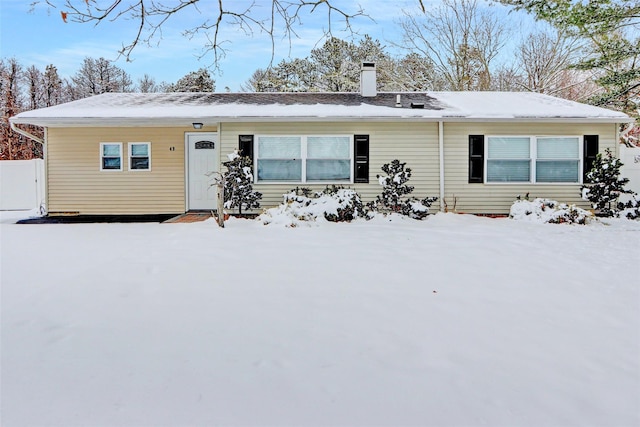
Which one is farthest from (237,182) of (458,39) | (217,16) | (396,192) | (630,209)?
(458,39)

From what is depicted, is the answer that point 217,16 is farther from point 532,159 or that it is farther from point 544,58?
point 544,58

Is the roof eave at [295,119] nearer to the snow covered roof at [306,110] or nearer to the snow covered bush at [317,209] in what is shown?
the snow covered roof at [306,110]

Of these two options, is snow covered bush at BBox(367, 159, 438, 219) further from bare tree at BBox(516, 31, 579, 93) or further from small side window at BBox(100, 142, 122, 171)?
bare tree at BBox(516, 31, 579, 93)

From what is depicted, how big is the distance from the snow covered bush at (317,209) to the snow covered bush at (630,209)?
17.7 feet

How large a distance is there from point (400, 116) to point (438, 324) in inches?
269

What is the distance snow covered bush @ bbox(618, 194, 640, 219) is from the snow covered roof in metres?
1.75

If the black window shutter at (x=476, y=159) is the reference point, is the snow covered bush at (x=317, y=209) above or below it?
below

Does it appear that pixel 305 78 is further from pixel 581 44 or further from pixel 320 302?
pixel 320 302

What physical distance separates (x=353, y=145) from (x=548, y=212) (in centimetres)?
421

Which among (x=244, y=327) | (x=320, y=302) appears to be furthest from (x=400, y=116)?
(x=244, y=327)

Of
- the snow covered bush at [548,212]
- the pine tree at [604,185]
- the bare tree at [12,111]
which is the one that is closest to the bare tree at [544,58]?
the pine tree at [604,185]

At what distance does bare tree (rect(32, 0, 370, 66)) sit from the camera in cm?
392

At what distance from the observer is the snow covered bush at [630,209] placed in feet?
29.9

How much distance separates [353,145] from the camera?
981cm
